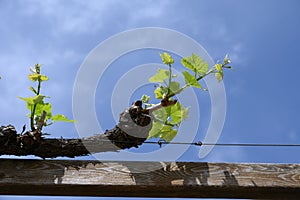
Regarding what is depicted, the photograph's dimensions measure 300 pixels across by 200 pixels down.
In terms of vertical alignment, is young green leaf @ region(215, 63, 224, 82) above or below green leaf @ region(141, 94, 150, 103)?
above

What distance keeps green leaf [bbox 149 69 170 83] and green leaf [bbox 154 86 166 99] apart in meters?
0.03

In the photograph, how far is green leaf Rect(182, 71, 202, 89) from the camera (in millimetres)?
1032

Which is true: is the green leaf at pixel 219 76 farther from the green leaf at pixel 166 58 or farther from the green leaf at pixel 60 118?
the green leaf at pixel 60 118

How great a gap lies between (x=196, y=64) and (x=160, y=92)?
0.45ft

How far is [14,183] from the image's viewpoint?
1011 mm

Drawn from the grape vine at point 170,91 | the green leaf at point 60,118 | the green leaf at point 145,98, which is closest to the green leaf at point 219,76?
the grape vine at point 170,91

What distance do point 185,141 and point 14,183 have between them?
20.2 inches

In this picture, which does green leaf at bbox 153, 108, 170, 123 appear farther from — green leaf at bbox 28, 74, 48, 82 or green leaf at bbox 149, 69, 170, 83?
green leaf at bbox 28, 74, 48, 82

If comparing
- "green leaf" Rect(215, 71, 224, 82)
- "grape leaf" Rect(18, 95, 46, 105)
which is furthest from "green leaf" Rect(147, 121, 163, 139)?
"grape leaf" Rect(18, 95, 46, 105)

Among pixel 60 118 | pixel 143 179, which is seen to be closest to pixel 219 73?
pixel 143 179

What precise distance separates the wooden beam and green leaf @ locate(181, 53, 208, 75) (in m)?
0.29

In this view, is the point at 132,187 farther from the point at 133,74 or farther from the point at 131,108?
the point at 133,74

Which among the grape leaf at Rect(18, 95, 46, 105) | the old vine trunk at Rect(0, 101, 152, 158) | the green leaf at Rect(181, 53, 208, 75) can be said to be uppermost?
the green leaf at Rect(181, 53, 208, 75)

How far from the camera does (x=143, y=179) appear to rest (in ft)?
3.40
